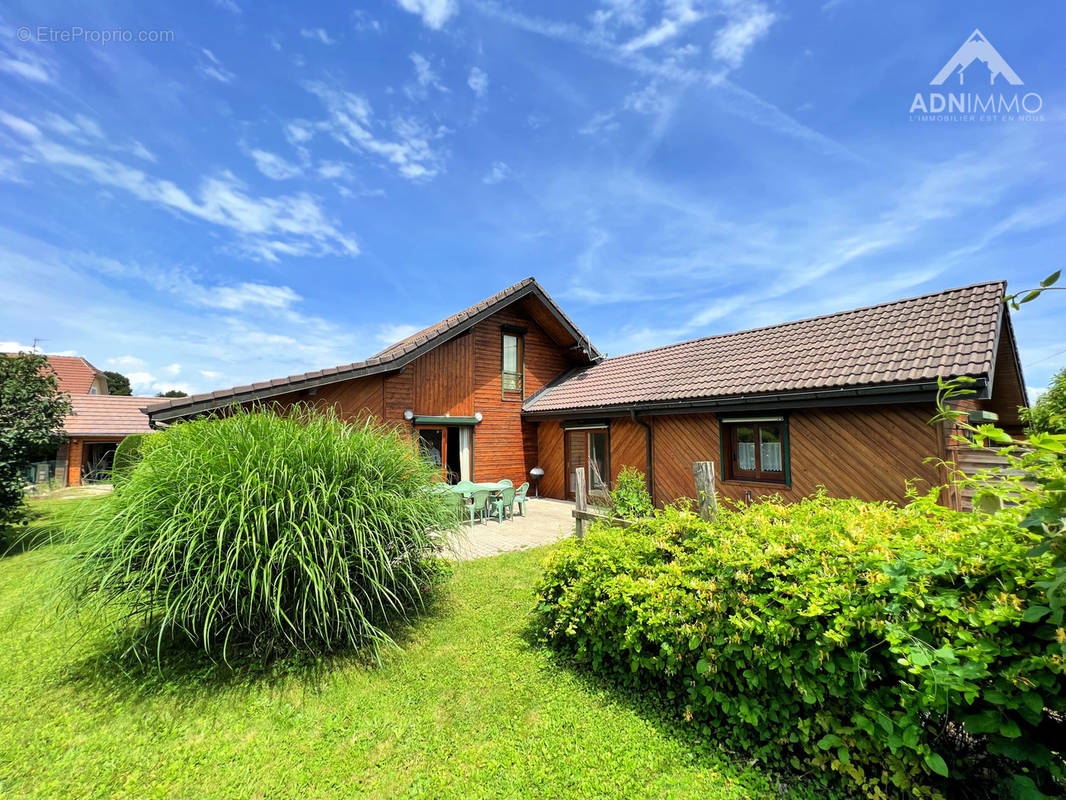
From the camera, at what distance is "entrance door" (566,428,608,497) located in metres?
12.0

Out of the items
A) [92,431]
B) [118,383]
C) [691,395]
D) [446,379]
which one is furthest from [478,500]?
[118,383]

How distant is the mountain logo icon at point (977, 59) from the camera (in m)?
6.82

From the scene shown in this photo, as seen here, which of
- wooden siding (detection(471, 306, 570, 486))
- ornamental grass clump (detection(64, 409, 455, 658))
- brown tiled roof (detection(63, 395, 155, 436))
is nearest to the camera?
ornamental grass clump (detection(64, 409, 455, 658))

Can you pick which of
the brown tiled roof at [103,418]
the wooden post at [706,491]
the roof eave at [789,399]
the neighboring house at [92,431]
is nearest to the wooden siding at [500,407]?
the roof eave at [789,399]

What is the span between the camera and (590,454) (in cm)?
1241

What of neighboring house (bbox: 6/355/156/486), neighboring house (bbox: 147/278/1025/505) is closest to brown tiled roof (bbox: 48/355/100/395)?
neighboring house (bbox: 6/355/156/486)

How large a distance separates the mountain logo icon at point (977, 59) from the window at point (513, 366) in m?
10.9

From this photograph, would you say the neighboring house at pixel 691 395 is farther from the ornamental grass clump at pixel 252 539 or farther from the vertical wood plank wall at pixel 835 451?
the ornamental grass clump at pixel 252 539

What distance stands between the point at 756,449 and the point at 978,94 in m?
7.05

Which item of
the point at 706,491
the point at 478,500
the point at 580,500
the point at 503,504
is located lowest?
the point at 503,504

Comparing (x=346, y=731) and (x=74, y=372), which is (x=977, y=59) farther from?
(x=74, y=372)

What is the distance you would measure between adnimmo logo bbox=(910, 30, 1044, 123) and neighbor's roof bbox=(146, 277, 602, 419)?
9173 millimetres

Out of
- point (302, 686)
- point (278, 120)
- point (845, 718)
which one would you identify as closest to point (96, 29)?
point (278, 120)
